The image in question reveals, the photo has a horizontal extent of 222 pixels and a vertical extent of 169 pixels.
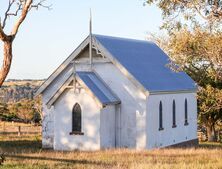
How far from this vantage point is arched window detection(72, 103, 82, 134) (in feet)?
104

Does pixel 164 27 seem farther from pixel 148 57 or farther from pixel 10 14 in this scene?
pixel 148 57

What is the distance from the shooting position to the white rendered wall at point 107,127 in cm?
3097

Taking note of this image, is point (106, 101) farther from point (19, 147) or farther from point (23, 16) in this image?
point (23, 16)

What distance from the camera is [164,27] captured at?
24.4 meters

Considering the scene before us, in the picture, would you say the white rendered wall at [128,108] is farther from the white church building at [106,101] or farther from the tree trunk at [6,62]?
the tree trunk at [6,62]

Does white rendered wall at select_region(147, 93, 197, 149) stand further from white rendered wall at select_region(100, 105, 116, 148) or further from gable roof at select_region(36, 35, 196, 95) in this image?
white rendered wall at select_region(100, 105, 116, 148)

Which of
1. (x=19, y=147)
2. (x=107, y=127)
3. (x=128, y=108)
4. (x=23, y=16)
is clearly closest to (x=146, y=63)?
(x=128, y=108)

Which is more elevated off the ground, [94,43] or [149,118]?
[94,43]

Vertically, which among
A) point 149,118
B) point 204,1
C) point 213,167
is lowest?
point 213,167

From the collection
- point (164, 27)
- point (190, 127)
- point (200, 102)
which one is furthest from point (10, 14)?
point (200, 102)

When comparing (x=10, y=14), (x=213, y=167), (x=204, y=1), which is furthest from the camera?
(x=204, y=1)

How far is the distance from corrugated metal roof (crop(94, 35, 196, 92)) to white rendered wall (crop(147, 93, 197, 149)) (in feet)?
2.37

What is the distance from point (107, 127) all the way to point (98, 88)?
8.01 feet

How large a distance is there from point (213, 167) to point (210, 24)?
24.1 ft
